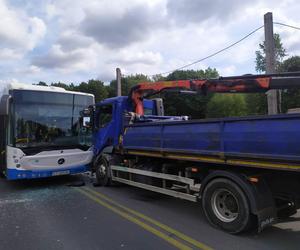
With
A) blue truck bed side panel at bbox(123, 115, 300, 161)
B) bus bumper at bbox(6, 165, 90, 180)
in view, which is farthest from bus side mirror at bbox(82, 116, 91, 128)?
blue truck bed side panel at bbox(123, 115, 300, 161)

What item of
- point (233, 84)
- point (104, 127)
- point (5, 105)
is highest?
point (233, 84)

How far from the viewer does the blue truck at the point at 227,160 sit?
4.85 metres

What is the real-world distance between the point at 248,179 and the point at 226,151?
1.88 ft

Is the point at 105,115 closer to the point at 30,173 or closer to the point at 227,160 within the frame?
the point at 30,173

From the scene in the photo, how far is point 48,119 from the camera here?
31.2ft

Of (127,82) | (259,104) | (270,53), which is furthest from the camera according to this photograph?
(127,82)

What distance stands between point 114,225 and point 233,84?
12.1 ft

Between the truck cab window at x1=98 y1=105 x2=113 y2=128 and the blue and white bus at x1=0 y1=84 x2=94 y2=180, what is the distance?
27.2 inches

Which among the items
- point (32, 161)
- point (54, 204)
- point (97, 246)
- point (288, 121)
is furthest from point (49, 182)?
point (288, 121)

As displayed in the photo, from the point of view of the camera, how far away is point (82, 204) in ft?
25.1

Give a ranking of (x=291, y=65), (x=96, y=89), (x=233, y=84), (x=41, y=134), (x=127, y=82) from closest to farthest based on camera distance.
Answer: (x=233, y=84)
(x=41, y=134)
(x=291, y=65)
(x=96, y=89)
(x=127, y=82)

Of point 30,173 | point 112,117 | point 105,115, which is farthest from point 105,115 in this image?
point 30,173

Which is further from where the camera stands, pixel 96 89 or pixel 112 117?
pixel 96 89

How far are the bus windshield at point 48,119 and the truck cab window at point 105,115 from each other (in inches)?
28.8
